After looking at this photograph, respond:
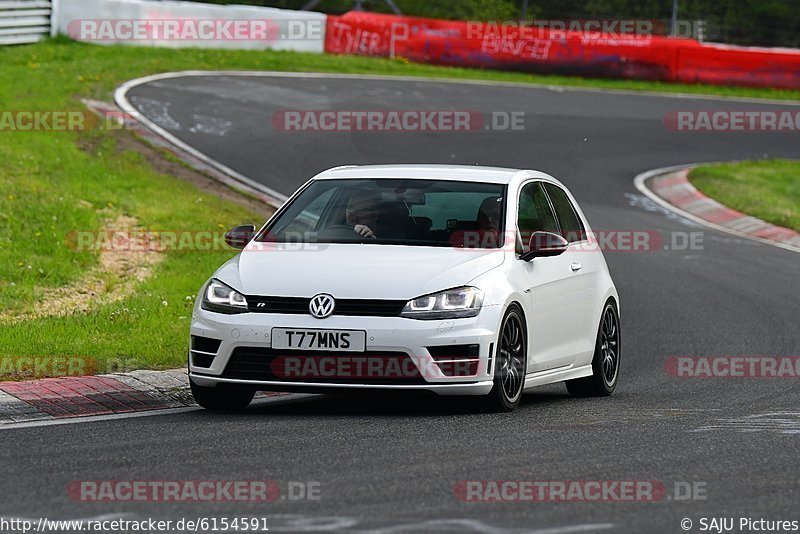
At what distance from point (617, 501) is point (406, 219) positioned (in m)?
3.76

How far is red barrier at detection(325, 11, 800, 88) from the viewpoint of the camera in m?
34.4

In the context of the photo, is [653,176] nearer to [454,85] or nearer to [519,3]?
[454,85]

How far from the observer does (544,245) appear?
9508 millimetres

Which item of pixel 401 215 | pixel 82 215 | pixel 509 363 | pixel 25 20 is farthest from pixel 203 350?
pixel 25 20

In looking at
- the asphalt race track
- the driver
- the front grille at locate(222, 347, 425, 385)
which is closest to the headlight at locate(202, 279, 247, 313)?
the front grille at locate(222, 347, 425, 385)

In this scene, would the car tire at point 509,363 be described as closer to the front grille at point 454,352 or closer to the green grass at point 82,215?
the front grille at point 454,352

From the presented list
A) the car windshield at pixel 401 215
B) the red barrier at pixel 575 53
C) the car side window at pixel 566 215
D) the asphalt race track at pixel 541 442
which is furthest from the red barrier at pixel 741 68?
the car windshield at pixel 401 215

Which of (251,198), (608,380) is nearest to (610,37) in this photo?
(251,198)

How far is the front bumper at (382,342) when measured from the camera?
8.52 meters

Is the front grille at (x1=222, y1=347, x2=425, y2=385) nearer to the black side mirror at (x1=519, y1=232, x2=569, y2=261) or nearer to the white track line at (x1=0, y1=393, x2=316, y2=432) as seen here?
the white track line at (x1=0, y1=393, x2=316, y2=432)

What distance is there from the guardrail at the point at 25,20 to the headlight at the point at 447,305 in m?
24.0

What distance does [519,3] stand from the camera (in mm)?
66312

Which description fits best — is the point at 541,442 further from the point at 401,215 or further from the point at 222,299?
the point at 401,215

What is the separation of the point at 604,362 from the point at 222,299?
3249 millimetres
